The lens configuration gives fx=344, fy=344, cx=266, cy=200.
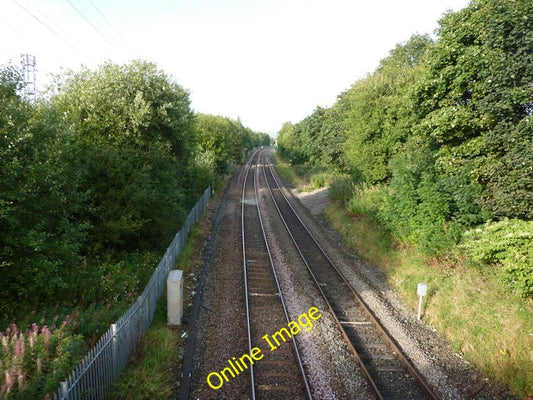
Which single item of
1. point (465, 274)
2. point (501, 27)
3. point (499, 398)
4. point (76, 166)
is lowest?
point (499, 398)

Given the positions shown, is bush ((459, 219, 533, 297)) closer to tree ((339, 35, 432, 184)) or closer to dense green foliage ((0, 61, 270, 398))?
tree ((339, 35, 432, 184))

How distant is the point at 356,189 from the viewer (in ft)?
72.9

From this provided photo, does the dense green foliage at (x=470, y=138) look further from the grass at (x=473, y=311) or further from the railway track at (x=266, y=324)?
the railway track at (x=266, y=324)

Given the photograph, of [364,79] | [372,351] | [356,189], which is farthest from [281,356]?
[364,79]

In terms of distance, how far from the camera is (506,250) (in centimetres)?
1026

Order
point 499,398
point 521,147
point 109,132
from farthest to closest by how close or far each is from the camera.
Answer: point 109,132, point 521,147, point 499,398

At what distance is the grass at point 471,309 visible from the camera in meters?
8.19

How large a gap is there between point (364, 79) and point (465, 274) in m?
15.4

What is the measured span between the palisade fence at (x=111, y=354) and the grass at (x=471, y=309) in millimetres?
8250

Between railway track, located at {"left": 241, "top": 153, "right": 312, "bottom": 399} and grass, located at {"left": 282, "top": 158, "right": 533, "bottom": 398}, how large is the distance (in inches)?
176

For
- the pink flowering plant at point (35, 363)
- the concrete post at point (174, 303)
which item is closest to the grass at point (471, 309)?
the concrete post at point (174, 303)

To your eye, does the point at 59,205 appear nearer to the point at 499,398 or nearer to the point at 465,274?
the point at 499,398

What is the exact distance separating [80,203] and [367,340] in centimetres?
1011

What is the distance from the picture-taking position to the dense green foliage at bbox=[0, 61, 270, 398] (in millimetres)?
6891
